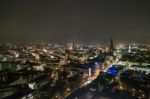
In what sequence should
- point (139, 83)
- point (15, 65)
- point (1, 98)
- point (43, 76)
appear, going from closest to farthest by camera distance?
point (1, 98) → point (139, 83) → point (43, 76) → point (15, 65)

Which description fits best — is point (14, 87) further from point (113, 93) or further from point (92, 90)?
point (113, 93)

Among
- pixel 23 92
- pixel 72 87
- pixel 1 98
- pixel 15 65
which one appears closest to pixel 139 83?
pixel 72 87

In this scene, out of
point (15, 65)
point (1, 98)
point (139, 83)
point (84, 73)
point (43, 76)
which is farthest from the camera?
point (15, 65)

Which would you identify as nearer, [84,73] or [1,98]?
[1,98]

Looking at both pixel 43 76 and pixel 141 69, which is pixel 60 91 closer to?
pixel 43 76

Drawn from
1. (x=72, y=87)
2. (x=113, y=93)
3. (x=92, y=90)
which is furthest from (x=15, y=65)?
(x=113, y=93)

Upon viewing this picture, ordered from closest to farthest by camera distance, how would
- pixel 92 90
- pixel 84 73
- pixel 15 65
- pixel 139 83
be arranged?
pixel 92 90 < pixel 139 83 < pixel 84 73 < pixel 15 65

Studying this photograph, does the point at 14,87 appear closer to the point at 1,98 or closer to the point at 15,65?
the point at 1,98

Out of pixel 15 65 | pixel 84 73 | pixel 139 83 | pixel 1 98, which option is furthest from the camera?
pixel 15 65

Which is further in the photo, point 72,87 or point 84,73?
point 84,73
